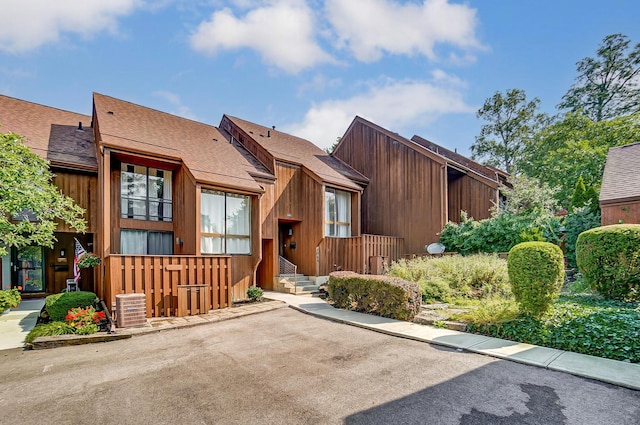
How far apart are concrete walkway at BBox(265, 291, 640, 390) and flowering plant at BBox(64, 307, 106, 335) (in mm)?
5133

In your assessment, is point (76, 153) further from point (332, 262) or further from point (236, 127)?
point (332, 262)

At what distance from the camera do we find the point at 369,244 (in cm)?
1387

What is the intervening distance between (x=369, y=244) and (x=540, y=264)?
808cm

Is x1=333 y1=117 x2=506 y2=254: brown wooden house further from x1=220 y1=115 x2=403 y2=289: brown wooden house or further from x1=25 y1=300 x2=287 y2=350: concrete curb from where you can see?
x1=25 y1=300 x2=287 y2=350: concrete curb

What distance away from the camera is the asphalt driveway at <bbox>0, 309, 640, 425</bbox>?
11.4 ft

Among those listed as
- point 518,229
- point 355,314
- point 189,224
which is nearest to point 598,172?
point 518,229

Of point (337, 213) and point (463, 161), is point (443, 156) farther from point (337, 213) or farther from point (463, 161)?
point (337, 213)

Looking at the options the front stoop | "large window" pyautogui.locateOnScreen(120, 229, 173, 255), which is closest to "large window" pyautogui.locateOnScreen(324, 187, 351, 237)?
the front stoop

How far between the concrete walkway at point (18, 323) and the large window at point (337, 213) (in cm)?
994

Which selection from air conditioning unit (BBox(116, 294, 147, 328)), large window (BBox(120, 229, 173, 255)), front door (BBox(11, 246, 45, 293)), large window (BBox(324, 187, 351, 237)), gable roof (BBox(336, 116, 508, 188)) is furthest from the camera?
gable roof (BBox(336, 116, 508, 188))

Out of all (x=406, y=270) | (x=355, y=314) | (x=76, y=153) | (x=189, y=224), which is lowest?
(x=355, y=314)

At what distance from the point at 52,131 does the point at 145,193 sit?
4.37 meters

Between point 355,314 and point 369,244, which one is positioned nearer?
point 355,314

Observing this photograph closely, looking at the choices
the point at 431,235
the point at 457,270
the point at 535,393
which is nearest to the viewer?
the point at 535,393
